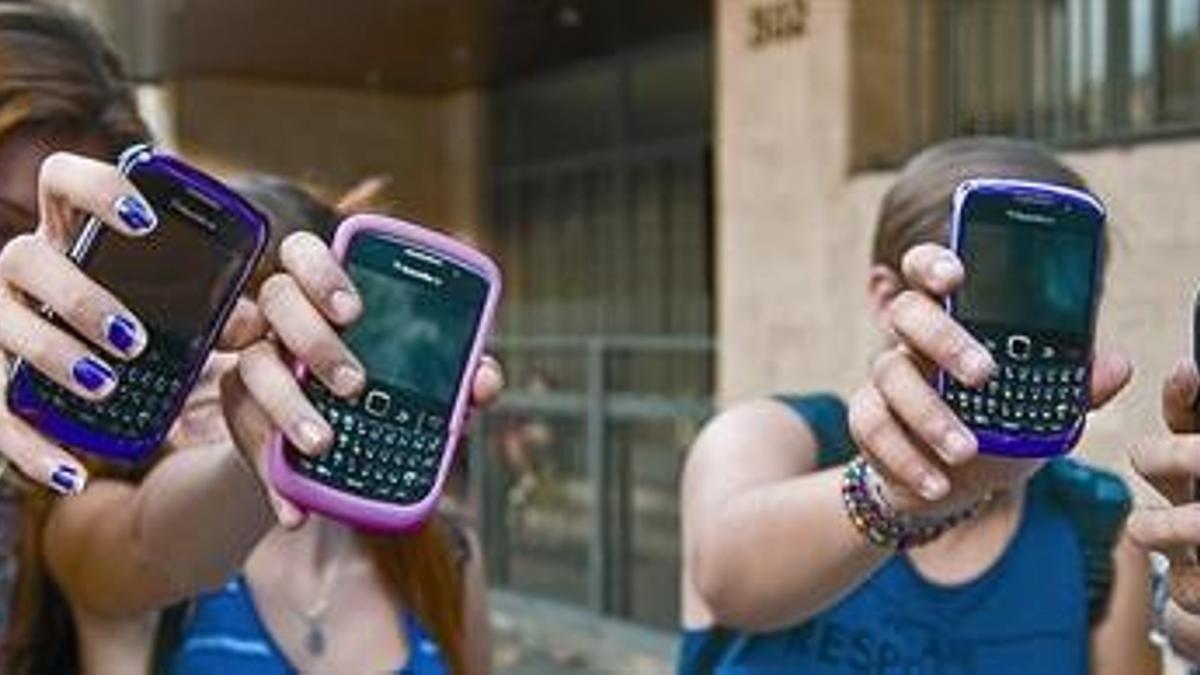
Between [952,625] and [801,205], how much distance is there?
393cm

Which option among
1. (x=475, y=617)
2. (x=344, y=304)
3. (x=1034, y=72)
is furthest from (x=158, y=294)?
(x=1034, y=72)

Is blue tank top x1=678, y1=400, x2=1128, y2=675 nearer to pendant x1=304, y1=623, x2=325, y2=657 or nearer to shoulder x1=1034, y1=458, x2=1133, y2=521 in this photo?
shoulder x1=1034, y1=458, x2=1133, y2=521

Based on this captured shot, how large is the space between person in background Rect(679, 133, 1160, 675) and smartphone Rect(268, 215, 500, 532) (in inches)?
15.1

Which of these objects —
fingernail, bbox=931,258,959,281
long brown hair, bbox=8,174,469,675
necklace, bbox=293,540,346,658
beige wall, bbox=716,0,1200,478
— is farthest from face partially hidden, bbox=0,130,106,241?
beige wall, bbox=716,0,1200,478

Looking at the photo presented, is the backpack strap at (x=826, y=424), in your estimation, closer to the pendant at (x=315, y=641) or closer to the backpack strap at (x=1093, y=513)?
the backpack strap at (x=1093, y=513)

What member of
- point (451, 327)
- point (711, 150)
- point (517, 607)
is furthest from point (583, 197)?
point (451, 327)

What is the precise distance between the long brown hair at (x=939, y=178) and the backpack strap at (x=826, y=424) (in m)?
0.17

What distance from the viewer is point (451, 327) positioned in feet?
4.09

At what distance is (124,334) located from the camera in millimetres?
1119

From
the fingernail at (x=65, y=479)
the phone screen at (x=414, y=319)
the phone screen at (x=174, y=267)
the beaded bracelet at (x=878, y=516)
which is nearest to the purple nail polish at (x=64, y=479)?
the fingernail at (x=65, y=479)

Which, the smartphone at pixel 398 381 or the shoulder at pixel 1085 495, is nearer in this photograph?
the smartphone at pixel 398 381

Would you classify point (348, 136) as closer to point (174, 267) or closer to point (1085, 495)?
point (1085, 495)

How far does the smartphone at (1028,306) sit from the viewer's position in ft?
3.74

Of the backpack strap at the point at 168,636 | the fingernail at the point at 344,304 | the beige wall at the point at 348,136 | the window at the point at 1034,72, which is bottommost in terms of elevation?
the beige wall at the point at 348,136
